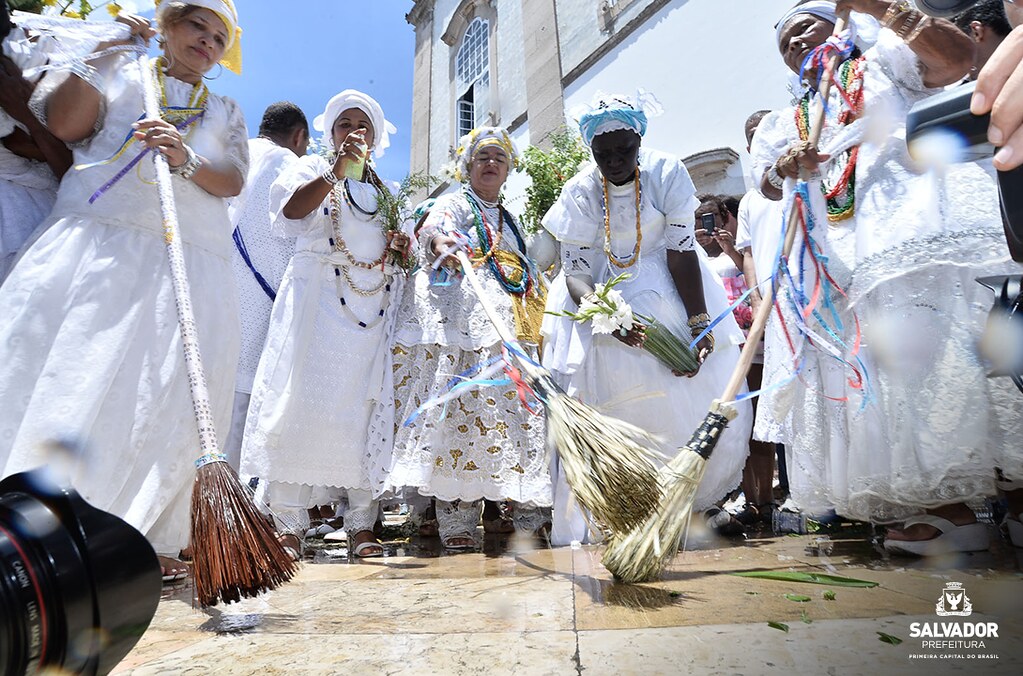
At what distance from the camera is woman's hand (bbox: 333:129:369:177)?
3.03m

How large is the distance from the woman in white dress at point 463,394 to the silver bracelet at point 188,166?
145 centimetres

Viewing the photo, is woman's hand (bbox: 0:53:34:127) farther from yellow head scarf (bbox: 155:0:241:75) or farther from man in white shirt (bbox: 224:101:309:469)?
man in white shirt (bbox: 224:101:309:469)

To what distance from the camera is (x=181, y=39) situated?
231 centimetres

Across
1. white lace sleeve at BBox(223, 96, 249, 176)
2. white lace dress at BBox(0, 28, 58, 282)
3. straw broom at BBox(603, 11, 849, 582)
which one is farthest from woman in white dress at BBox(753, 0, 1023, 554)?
white lace dress at BBox(0, 28, 58, 282)

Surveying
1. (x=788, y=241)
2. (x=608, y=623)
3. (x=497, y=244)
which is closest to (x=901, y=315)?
(x=788, y=241)

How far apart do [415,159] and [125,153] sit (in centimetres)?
1602

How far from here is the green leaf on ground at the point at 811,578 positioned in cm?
156

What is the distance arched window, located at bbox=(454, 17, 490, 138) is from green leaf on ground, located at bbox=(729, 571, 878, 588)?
46.6 feet

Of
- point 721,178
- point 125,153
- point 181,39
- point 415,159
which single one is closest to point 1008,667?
point 125,153

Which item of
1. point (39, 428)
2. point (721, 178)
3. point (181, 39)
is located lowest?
point (39, 428)

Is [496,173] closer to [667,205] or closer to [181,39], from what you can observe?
[667,205]

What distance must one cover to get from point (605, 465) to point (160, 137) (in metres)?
1.70

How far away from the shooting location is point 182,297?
178 centimetres

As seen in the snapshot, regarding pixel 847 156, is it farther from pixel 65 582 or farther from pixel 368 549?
pixel 368 549
